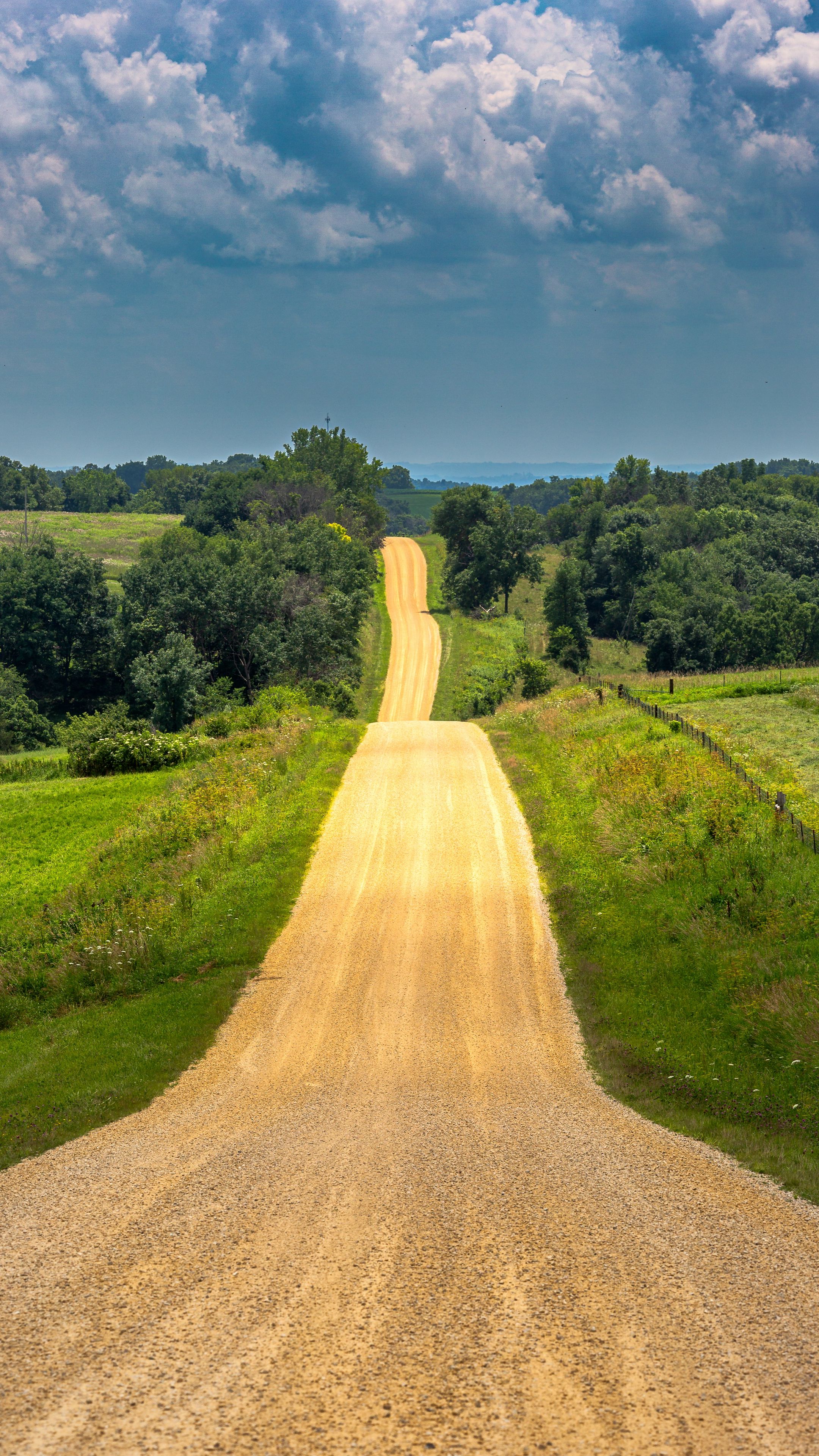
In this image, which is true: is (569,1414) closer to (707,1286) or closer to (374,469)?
(707,1286)

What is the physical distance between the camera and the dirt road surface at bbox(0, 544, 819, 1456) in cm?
665

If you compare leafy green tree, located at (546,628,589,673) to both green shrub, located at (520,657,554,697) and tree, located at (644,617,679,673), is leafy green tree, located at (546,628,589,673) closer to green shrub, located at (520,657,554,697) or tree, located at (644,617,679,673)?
tree, located at (644,617,679,673)

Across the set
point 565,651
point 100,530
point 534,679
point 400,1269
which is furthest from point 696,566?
point 400,1269

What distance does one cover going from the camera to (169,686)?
57062 millimetres

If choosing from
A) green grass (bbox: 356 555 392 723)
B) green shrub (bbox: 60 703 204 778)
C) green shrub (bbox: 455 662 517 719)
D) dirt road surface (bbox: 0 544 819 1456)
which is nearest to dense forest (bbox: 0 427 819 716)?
green grass (bbox: 356 555 392 723)

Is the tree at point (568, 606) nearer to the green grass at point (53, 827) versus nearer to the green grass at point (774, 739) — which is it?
the green grass at point (774, 739)

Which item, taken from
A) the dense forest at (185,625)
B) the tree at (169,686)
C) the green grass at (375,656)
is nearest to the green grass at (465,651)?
→ the green grass at (375,656)

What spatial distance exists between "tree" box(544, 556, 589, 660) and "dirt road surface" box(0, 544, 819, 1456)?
7714 centimetres

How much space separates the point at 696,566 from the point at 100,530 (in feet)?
301

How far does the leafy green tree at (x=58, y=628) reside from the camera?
8025 cm

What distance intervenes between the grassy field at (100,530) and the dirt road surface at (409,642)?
3388 cm

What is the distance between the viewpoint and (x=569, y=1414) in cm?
666

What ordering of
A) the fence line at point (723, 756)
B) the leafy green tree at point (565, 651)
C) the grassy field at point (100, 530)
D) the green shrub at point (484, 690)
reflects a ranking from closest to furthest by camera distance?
the fence line at point (723, 756) → the green shrub at point (484, 690) → the leafy green tree at point (565, 651) → the grassy field at point (100, 530)

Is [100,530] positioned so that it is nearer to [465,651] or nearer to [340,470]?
[340,470]
